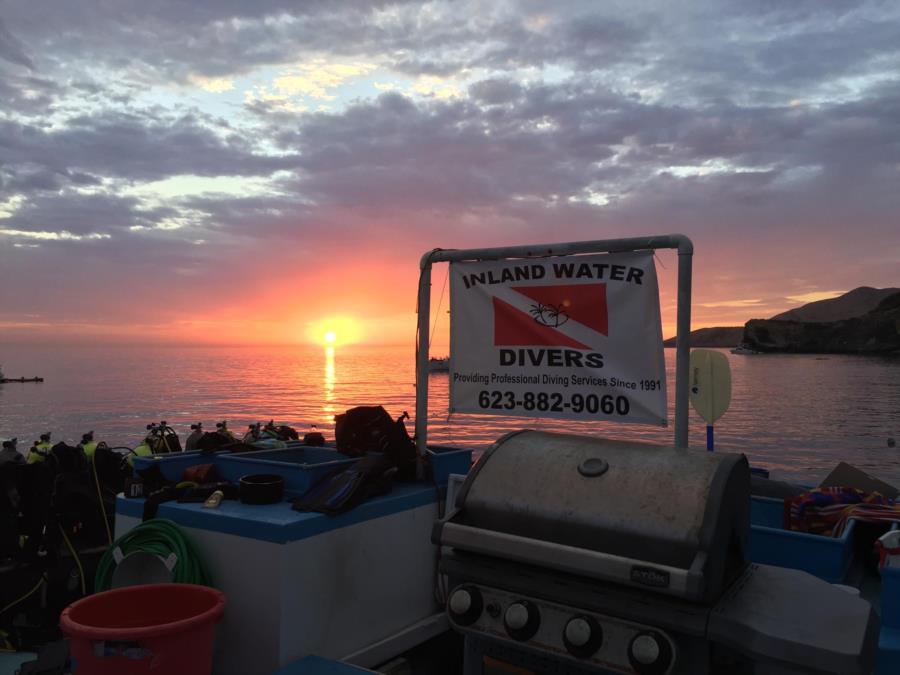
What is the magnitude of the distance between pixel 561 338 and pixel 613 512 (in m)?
2.28

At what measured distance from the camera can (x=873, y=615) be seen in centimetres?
240

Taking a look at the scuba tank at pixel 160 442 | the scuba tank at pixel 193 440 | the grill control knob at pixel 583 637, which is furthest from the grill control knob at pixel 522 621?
the scuba tank at pixel 160 442

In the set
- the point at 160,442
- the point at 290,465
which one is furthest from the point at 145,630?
the point at 160,442

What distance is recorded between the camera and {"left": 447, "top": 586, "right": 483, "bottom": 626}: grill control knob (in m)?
2.66

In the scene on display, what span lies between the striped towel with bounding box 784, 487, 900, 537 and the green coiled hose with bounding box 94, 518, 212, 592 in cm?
421

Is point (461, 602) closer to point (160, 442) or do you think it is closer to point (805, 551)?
point (805, 551)

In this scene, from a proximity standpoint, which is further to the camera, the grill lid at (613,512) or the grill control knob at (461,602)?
the grill control knob at (461,602)

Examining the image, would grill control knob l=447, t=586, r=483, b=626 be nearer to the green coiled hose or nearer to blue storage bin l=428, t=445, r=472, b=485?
the green coiled hose

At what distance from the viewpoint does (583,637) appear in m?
2.38

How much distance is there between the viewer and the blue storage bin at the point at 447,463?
16.6 feet

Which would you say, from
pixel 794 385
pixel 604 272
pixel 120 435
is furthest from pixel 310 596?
pixel 794 385

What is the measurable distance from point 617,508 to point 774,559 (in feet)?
7.33

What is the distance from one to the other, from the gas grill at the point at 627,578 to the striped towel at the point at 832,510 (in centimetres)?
240

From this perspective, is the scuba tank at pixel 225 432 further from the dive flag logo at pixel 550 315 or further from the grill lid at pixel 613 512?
the grill lid at pixel 613 512
